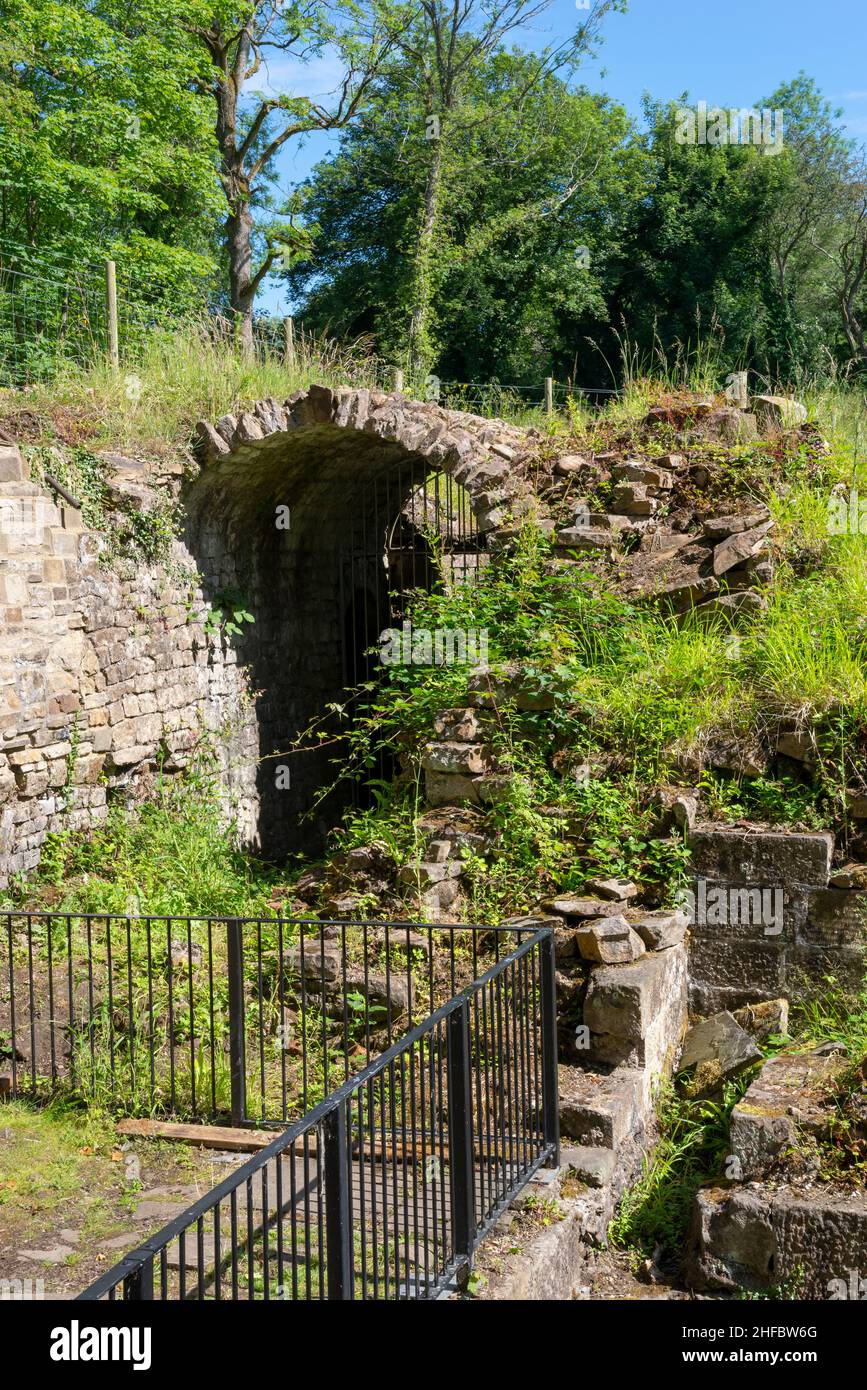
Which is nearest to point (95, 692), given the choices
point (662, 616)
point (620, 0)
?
point (662, 616)

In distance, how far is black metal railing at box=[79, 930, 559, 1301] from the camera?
117 inches

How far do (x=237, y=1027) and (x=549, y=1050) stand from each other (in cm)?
149

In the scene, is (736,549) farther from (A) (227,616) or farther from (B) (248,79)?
(B) (248,79)

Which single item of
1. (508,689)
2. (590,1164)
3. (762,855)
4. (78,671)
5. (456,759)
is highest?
(78,671)

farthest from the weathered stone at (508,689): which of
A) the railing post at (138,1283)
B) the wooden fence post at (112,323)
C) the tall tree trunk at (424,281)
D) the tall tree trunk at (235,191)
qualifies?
the tall tree trunk at (235,191)

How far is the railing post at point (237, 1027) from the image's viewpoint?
5254mm

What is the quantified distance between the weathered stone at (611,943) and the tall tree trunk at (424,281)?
18513 mm

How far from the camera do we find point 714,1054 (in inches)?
239

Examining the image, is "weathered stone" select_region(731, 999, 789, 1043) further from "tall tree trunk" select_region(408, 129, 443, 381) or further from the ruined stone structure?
"tall tree trunk" select_region(408, 129, 443, 381)

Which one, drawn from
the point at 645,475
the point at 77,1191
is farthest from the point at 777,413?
the point at 77,1191

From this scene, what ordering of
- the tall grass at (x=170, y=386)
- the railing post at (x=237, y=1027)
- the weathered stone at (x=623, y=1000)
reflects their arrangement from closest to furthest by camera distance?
the railing post at (x=237, y=1027) < the weathered stone at (x=623, y=1000) < the tall grass at (x=170, y=386)

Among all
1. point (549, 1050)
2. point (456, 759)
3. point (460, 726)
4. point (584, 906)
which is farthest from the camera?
point (460, 726)

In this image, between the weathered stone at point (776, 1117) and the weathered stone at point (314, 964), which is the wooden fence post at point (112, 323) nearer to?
the weathered stone at point (314, 964)

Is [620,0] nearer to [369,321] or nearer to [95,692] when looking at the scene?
[369,321]
